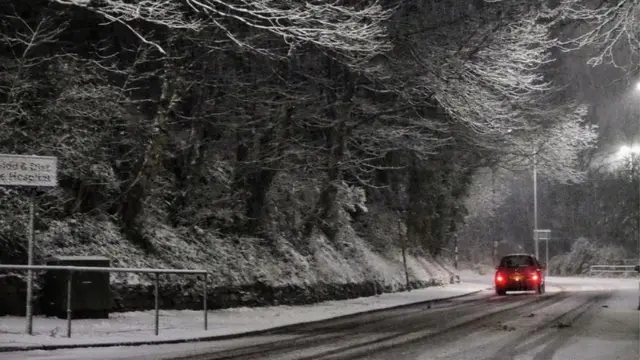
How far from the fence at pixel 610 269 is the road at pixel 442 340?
31.4 m

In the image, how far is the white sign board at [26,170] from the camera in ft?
40.8

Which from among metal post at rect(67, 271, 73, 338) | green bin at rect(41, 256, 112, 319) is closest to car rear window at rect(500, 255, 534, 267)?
green bin at rect(41, 256, 112, 319)

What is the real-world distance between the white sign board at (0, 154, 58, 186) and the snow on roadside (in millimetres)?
2368

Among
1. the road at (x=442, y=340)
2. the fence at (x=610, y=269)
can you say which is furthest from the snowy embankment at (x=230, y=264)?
the fence at (x=610, y=269)

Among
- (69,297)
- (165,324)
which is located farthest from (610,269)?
(69,297)

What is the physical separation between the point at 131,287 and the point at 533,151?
67.7 ft

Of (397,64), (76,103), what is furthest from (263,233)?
(76,103)

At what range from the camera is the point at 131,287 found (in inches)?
625

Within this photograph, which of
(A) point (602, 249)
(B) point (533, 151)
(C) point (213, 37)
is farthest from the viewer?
(A) point (602, 249)

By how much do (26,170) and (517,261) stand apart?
20.8 metres

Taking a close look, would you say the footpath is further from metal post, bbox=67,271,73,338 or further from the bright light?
the bright light

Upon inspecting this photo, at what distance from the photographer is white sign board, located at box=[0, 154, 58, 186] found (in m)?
12.4

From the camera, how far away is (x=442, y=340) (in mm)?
13461

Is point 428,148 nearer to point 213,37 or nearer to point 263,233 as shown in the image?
point 263,233
